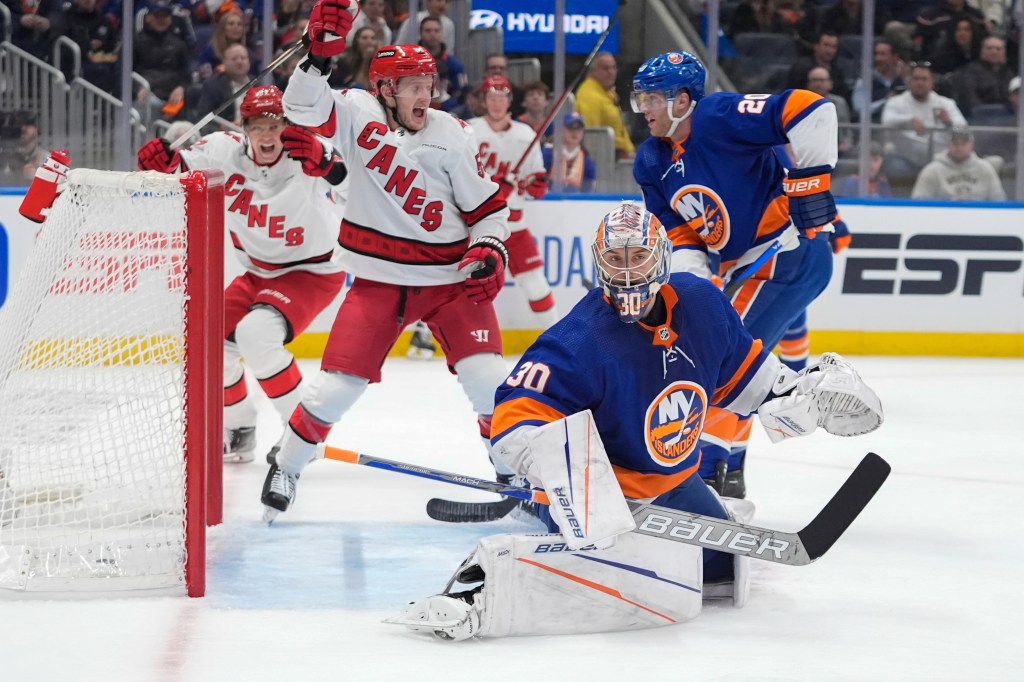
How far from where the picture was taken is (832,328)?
7109 mm

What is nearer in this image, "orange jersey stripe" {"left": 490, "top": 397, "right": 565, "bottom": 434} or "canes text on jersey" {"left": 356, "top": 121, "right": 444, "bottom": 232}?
"orange jersey stripe" {"left": 490, "top": 397, "right": 565, "bottom": 434}

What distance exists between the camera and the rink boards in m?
7.01

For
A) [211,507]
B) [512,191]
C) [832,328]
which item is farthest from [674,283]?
[832,328]

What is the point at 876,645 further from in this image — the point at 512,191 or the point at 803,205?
the point at 512,191

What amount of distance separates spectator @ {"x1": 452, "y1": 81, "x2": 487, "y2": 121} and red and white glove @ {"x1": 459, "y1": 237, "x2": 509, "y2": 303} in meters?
→ 3.64

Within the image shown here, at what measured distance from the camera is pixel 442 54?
716cm

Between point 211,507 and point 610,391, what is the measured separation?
1.40 meters

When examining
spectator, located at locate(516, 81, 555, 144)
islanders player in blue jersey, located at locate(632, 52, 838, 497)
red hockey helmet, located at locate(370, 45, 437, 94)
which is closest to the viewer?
red hockey helmet, located at locate(370, 45, 437, 94)

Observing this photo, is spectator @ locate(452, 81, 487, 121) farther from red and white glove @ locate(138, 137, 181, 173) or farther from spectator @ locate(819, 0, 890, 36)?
red and white glove @ locate(138, 137, 181, 173)

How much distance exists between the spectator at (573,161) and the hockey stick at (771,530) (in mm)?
4318

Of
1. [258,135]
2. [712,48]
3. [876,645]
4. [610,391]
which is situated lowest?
[876,645]

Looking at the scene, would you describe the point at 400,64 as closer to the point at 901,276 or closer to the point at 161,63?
the point at 161,63

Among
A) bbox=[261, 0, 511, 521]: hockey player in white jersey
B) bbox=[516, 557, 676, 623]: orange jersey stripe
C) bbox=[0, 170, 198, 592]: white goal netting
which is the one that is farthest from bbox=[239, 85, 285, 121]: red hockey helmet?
bbox=[516, 557, 676, 623]: orange jersey stripe

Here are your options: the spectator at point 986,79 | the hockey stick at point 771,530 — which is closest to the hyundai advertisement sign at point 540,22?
the spectator at point 986,79
